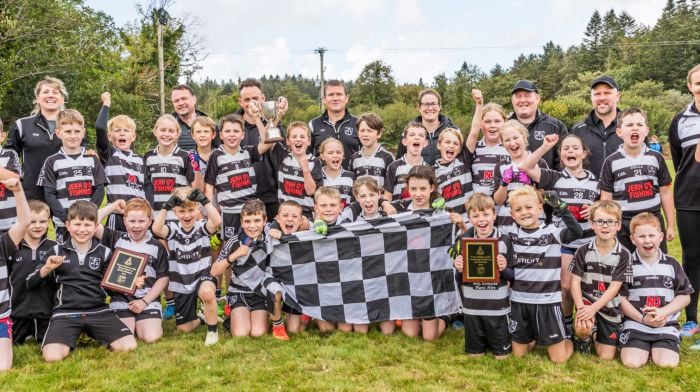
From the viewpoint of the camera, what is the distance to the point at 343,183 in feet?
22.3

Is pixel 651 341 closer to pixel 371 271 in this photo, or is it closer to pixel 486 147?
pixel 486 147

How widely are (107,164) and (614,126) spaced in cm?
640

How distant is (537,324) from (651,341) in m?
1.10

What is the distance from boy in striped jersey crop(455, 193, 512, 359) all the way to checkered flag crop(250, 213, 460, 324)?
638 millimetres

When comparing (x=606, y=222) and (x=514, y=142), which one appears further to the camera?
(x=514, y=142)

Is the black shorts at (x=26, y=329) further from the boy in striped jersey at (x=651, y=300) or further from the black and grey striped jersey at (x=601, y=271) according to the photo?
the boy in striped jersey at (x=651, y=300)

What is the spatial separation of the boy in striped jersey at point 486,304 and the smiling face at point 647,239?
133 cm

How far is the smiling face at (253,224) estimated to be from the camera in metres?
5.96

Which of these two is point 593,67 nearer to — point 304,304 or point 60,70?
point 60,70

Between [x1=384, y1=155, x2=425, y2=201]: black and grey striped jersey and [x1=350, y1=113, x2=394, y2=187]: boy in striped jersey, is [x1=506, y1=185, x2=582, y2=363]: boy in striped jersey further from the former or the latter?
[x1=350, y1=113, x2=394, y2=187]: boy in striped jersey

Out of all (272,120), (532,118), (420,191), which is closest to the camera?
(420,191)

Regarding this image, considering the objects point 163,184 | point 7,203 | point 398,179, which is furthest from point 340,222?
point 7,203

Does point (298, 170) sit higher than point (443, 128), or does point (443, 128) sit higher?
point (443, 128)

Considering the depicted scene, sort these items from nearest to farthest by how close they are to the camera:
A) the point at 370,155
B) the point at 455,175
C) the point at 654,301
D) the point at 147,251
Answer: the point at 654,301 < the point at 147,251 < the point at 455,175 < the point at 370,155
